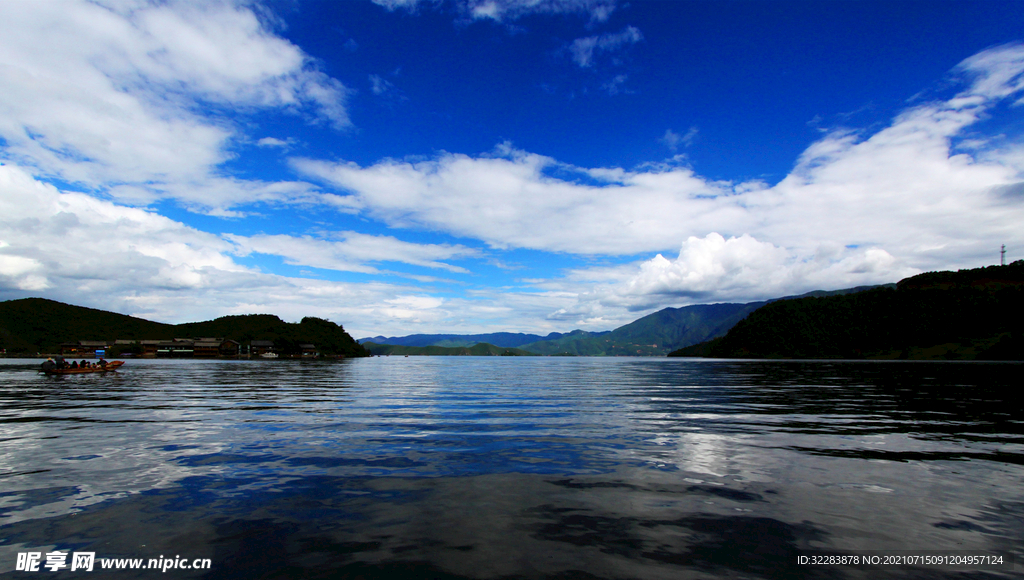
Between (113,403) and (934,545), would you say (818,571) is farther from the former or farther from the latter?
(113,403)

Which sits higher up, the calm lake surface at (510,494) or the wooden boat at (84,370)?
the calm lake surface at (510,494)

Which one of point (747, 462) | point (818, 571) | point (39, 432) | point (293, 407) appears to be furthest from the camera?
point (293, 407)

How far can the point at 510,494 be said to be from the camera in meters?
12.9

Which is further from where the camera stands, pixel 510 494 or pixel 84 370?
pixel 84 370

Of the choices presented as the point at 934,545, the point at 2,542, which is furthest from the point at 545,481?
the point at 2,542

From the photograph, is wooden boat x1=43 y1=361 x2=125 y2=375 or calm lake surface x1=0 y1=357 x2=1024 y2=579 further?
wooden boat x1=43 y1=361 x2=125 y2=375

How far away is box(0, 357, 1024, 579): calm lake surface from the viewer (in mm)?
8859

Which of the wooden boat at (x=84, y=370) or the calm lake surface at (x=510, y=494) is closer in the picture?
the calm lake surface at (x=510, y=494)

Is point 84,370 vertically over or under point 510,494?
under

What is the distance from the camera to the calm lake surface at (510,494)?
8.86 m

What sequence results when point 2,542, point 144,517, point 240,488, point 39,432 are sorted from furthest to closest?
point 39,432 → point 240,488 → point 144,517 → point 2,542

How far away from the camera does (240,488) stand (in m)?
13.4

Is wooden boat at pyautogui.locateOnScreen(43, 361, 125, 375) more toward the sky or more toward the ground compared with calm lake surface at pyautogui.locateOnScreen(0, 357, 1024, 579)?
more toward the ground

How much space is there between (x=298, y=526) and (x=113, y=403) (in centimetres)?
3755
